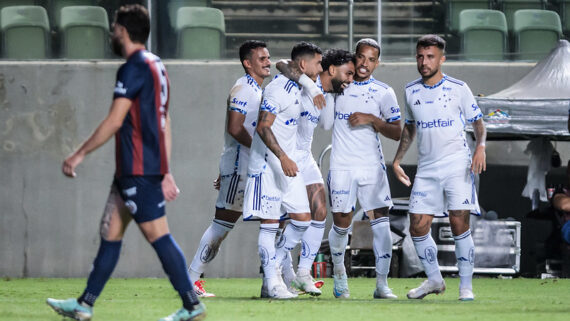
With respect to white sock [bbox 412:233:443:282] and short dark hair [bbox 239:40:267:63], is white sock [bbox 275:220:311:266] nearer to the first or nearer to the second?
white sock [bbox 412:233:443:282]

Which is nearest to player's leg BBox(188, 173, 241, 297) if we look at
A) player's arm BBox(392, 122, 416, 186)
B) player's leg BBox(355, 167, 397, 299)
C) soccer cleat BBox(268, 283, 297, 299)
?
soccer cleat BBox(268, 283, 297, 299)

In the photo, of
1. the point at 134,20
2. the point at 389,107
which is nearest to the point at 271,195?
the point at 389,107

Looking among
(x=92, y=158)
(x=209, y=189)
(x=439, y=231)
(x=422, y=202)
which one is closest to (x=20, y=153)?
(x=92, y=158)

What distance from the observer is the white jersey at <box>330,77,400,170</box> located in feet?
32.6

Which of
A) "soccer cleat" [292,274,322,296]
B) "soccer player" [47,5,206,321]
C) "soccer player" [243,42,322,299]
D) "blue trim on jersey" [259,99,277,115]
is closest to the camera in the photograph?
"soccer player" [47,5,206,321]

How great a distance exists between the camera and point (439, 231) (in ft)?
47.7

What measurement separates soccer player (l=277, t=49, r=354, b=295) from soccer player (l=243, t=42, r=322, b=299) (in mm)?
312

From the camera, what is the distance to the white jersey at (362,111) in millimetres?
9930

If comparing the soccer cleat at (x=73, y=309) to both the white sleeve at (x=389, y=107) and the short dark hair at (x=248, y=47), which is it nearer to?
the short dark hair at (x=248, y=47)

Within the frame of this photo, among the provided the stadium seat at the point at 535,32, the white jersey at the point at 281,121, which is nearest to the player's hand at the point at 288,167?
the white jersey at the point at 281,121

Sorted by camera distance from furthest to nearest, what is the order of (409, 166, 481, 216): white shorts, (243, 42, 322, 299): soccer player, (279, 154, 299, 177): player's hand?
(409, 166, 481, 216): white shorts < (243, 42, 322, 299): soccer player < (279, 154, 299, 177): player's hand

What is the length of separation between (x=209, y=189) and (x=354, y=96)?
6031 mm

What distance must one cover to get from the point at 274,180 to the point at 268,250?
558 mm

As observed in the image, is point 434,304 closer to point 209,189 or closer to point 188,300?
point 188,300
